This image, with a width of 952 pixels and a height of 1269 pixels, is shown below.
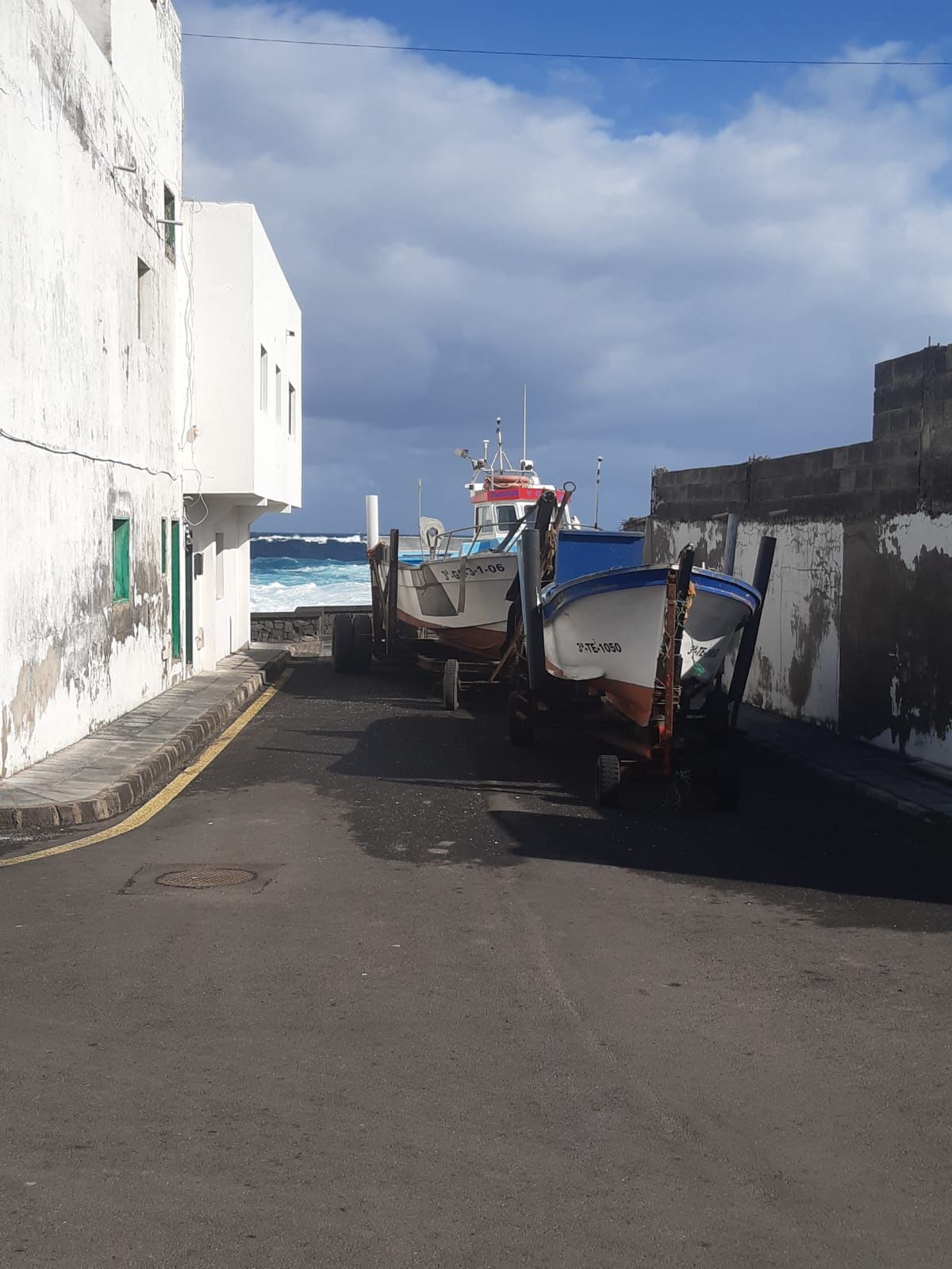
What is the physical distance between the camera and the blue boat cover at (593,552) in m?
15.5

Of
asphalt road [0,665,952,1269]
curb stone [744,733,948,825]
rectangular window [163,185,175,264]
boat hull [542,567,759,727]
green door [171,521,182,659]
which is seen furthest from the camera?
green door [171,521,182,659]

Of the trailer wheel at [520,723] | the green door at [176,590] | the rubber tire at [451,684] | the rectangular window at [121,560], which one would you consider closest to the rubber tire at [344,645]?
the green door at [176,590]

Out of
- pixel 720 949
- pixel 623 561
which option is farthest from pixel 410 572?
pixel 720 949

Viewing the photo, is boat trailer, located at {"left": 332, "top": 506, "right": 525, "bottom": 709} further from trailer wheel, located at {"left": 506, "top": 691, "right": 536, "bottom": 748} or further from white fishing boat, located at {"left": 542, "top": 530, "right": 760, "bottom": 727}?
white fishing boat, located at {"left": 542, "top": 530, "right": 760, "bottom": 727}

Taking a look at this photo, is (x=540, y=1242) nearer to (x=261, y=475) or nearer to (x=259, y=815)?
(x=259, y=815)

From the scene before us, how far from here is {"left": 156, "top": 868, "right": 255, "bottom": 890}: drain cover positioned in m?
7.70

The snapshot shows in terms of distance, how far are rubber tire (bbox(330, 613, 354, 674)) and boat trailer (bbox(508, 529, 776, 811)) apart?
844cm

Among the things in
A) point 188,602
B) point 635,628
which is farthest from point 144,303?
point 635,628

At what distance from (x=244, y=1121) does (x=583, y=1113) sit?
1.12 m

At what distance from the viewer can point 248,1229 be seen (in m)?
3.57

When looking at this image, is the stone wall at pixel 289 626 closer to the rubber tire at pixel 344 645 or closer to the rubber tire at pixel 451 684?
the rubber tire at pixel 344 645

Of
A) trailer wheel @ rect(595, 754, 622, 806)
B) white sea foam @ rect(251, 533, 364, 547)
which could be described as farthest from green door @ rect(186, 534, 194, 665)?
white sea foam @ rect(251, 533, 364, 547)

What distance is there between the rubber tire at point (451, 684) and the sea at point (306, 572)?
2743 cm

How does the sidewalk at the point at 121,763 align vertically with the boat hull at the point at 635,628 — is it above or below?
below
